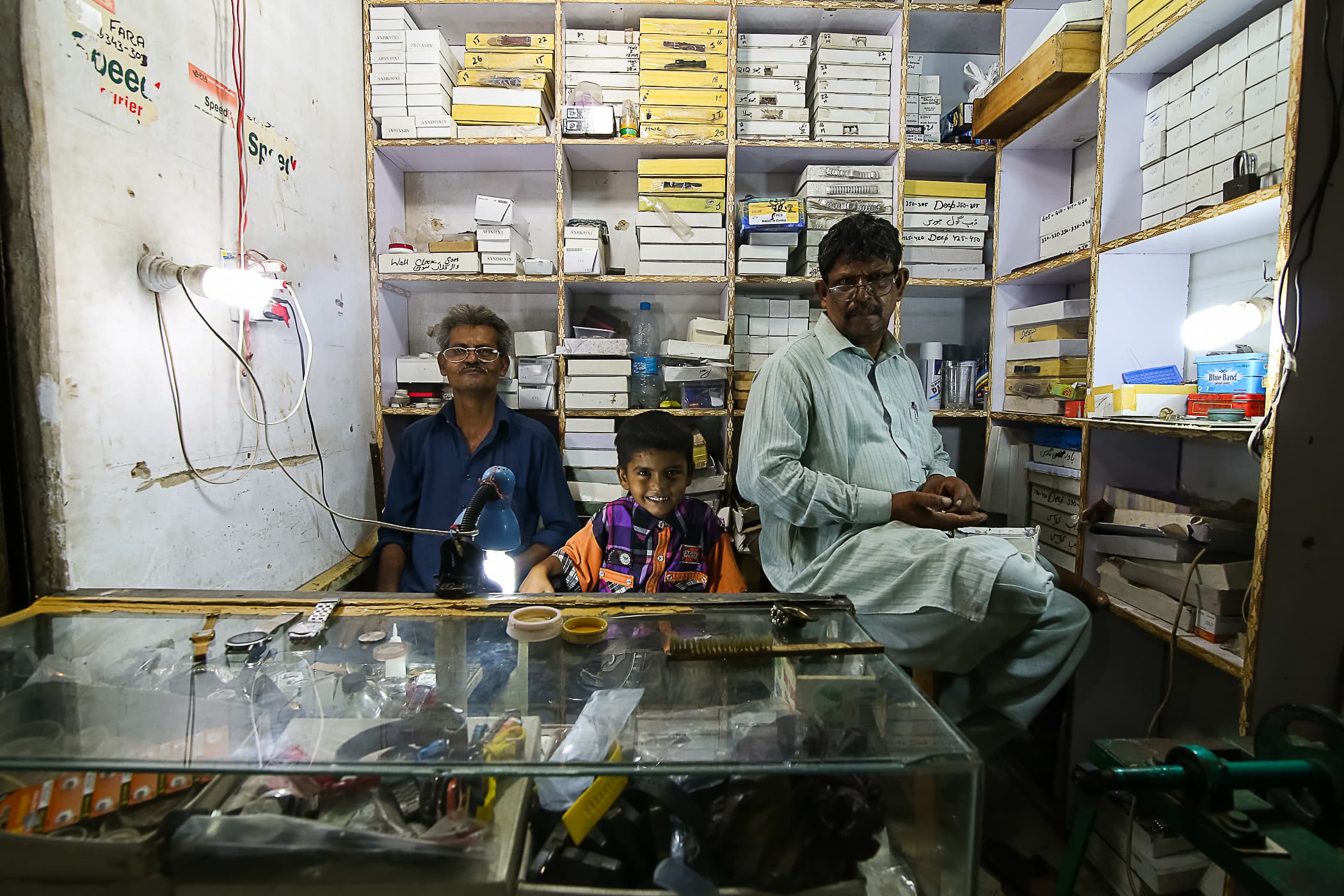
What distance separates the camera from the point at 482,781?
0.72m

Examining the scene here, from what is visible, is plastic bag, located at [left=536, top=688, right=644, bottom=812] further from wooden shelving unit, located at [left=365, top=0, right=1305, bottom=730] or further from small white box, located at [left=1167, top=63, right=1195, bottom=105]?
small white box, located at [left=1167, top=63, right=1195, bottom=105]

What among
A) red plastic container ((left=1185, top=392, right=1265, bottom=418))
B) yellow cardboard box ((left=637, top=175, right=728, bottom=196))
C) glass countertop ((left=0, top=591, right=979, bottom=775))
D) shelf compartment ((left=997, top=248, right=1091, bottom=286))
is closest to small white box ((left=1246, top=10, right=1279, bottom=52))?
shelf compartment ((left=997, top=248, right=1091, bottom=286))

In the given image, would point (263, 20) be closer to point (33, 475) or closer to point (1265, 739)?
point (33, 475)

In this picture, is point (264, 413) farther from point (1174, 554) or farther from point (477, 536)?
point (1174, 554)

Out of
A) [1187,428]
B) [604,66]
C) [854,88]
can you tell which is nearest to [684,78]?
[604,66]

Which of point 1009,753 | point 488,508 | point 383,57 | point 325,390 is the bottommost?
point 1009,753

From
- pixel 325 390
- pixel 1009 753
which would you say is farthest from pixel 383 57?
pixel 1009 753

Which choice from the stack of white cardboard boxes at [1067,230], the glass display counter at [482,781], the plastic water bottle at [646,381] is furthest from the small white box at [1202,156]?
the plastic water bottle at [646,381]

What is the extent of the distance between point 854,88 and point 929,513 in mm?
1930

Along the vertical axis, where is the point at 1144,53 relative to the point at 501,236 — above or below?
above

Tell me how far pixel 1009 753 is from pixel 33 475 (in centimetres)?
301

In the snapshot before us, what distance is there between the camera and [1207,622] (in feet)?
5.20

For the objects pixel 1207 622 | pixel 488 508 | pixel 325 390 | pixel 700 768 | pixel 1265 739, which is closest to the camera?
pixel 700 768

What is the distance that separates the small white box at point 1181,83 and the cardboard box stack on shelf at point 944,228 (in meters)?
0.84
